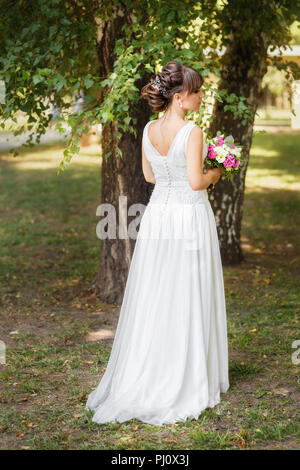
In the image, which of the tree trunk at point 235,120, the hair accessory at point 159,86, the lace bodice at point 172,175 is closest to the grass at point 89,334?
the tree trunk at point 235,120

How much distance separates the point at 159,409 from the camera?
4086 mm

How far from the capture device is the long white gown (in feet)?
13.6

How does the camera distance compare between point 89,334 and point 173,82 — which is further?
point 89,334

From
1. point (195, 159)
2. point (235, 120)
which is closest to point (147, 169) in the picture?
point (195, 159)

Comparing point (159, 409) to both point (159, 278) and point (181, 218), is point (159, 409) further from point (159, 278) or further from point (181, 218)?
point (181, 218)

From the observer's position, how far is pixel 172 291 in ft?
14.0

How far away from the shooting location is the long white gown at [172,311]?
4160mm

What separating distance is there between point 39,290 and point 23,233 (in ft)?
9.90

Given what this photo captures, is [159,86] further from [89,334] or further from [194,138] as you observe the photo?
[89,334]

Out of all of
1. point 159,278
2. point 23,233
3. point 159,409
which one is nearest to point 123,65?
point 159,278

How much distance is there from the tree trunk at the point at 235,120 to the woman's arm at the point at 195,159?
3.68m

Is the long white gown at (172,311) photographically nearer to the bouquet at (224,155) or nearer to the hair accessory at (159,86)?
the bouquet at (224,155)

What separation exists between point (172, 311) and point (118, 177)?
263 cm

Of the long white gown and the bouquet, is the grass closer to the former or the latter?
the long white gown
